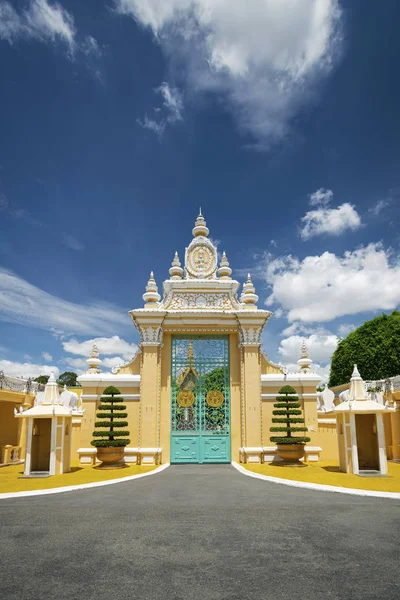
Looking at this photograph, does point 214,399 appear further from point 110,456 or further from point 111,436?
point 110,456

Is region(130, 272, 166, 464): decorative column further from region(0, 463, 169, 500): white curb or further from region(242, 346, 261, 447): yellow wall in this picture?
region(242, 346, 261, 447): yellow wall

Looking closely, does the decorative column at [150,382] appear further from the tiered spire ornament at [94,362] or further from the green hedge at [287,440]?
the green hedge at [287,440]

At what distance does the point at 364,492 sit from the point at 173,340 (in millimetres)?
8414

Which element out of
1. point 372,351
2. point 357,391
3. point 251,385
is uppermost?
point 372,351

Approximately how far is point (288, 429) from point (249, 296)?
4947 millimetres

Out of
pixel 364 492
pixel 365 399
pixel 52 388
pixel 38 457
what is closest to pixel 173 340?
pixel 52 388

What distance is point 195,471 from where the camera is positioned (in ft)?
41.8

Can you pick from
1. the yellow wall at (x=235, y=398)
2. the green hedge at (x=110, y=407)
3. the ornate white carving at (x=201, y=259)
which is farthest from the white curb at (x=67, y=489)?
the ornate white carving at (x=201, y=259)

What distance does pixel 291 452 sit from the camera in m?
14.0

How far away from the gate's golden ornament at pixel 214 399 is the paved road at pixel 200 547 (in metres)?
6.47

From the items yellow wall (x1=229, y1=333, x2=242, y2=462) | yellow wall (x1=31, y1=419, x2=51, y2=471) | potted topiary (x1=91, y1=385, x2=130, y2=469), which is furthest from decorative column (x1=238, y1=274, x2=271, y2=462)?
yellow wall (x1=31, y1=419, x2=51, y2=471)

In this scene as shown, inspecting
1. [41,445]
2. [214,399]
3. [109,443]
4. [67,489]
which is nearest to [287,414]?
[214,399]

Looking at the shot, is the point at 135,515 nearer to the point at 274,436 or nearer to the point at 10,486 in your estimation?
the point at 10,486

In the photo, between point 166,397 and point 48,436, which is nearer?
point 48,436
